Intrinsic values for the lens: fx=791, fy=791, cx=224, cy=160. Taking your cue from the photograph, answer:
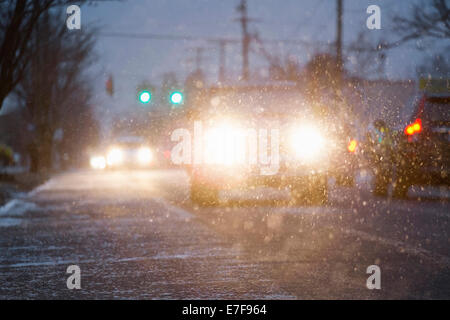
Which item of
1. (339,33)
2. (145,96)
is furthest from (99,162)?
(145,96)

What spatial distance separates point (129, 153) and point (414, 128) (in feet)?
179

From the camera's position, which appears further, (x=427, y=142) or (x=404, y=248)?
(x=427, y=142)

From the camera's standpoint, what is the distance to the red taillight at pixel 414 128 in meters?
15.9

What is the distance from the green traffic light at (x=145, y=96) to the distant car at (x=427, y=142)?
1120 cm

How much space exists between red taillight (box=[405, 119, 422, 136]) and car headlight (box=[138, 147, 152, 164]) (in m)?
54.3

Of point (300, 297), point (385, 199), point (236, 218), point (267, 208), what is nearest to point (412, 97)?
point (385, 199)

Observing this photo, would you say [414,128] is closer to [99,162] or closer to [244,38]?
[244,38]

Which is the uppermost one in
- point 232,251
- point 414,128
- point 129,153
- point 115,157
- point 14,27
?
point 14,27

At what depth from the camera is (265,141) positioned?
1566 centimetres

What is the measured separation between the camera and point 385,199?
58.1 feet

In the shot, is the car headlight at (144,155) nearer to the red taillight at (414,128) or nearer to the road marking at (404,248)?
the red taillight at (414,128)

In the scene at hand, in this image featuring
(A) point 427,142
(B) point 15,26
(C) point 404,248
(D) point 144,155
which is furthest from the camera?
(D) point 144,155

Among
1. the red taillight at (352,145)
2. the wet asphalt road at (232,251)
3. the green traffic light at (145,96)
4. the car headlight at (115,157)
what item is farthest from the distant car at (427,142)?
the car headlight at (115,157)

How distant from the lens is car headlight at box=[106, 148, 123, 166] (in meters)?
67.2
